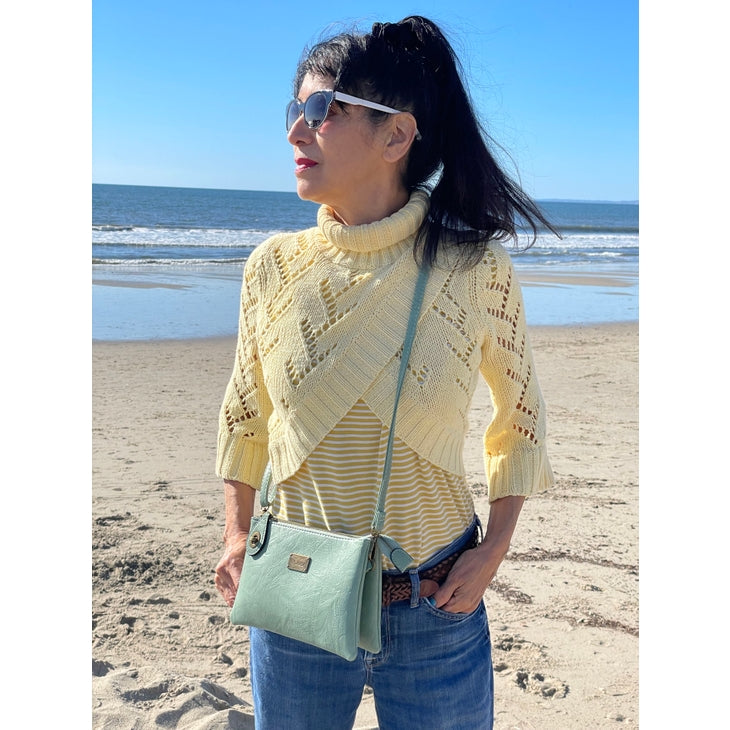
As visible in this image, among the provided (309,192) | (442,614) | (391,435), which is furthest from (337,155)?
(442,614)

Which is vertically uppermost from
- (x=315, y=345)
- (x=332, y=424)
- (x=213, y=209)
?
(x=213, y=209)

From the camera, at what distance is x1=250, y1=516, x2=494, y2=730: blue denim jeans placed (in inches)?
65.9

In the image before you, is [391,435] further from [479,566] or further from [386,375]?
[479,566]

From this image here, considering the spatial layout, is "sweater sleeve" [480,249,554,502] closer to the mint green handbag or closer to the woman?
the woman

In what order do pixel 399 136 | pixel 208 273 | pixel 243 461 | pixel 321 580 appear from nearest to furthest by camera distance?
pixel 321 580, pixel 399 136, pixel 243 461, pixel 208 273

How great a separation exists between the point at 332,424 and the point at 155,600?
2821 mm

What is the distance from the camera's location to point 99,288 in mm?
15656

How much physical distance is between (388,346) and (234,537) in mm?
612

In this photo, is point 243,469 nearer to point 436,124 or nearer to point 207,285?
point 436,124

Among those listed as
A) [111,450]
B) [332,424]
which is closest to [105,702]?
[332,424]

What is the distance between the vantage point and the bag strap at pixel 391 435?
1605mm

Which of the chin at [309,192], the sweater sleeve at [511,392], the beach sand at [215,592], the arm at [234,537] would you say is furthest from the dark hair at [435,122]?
the beach sand at [215,592]

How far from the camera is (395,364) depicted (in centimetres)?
171
